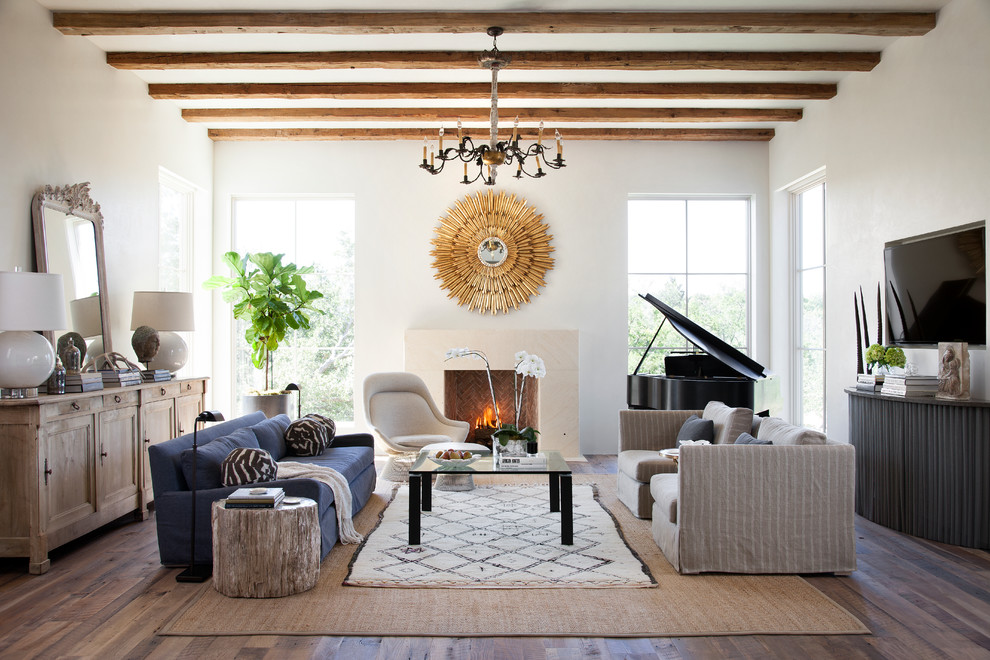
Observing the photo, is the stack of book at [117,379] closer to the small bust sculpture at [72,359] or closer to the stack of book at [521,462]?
the small bust sculpture at [72,359]

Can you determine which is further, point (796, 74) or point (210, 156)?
point (210, 156)

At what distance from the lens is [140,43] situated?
5.49 m

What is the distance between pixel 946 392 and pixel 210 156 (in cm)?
706

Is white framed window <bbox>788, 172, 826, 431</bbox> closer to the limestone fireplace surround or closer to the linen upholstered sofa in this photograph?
the limestone fireplace surround

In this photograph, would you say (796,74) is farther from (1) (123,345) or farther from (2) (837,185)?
(1) (123,345)

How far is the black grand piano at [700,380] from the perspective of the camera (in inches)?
230

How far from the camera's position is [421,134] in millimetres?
7699

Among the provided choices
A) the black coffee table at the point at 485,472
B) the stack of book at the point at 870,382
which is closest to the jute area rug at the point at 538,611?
the black coffee table at the point at 485,472

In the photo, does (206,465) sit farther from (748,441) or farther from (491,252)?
(491,252)

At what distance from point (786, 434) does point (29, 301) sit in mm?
4153

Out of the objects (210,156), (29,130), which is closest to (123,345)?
(29,130)

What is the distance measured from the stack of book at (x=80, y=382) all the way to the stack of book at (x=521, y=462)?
2.56 m

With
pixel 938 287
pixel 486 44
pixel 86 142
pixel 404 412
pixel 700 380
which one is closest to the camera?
pixel 938 287

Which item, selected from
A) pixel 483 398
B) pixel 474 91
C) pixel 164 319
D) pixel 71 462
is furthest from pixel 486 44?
pixel 71 462
